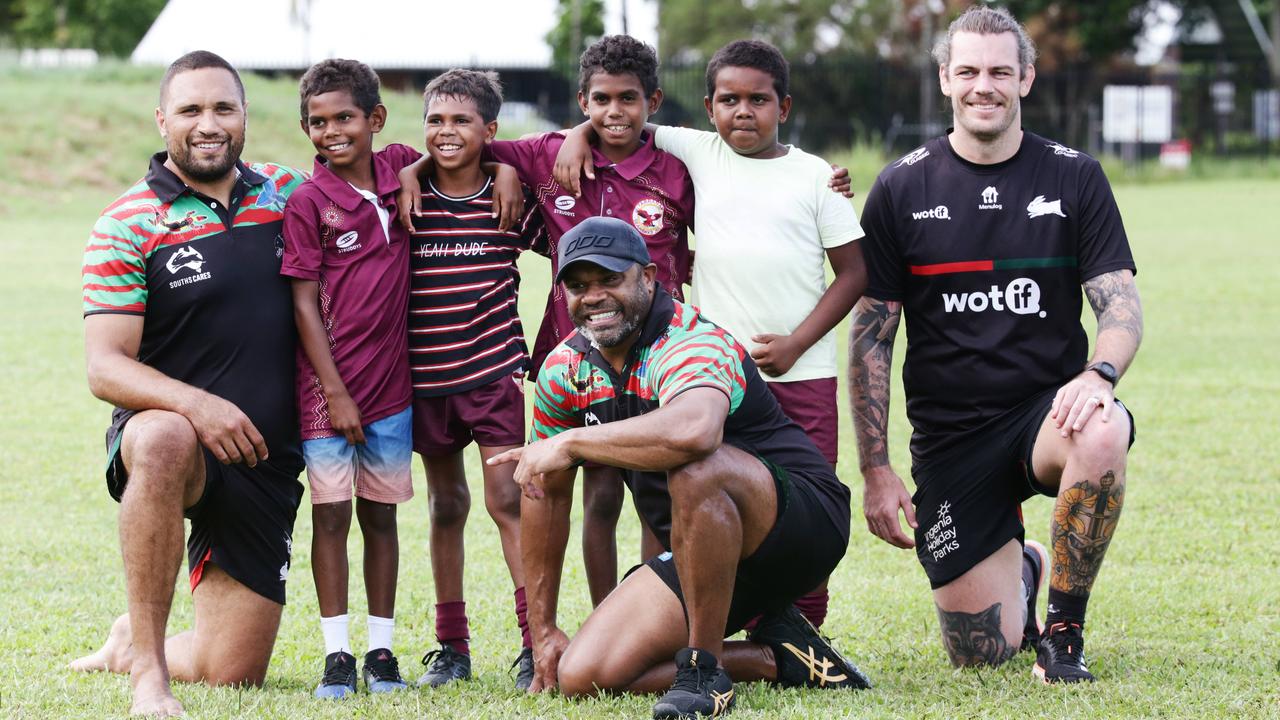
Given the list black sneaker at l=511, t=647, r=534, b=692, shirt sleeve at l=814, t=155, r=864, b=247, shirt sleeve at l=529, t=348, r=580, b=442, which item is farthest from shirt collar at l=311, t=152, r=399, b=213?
black sneaker at l=511, t=647, r=534, b=692

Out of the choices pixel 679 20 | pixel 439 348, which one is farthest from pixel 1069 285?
pixel 679 20

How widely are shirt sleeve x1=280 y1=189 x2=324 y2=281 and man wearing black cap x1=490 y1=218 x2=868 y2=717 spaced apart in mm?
911

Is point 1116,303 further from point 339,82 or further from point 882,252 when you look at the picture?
point 339,82

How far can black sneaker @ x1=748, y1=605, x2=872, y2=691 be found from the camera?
4938 millimetres

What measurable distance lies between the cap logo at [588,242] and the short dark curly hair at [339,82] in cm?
113

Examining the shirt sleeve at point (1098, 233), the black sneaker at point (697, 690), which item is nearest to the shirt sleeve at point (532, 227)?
Answer: the black sneaker at point (697, 690)

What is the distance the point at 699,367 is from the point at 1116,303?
155 centimetres

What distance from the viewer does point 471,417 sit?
5.42 metres

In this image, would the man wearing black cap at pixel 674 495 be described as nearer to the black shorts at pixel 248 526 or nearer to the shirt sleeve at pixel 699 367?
the shirt sleeve at pixel 699 367

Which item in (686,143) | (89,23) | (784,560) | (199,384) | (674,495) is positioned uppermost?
(89,23)

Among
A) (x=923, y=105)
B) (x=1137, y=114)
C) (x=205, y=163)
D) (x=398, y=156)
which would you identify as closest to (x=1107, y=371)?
(x=398, y=156)

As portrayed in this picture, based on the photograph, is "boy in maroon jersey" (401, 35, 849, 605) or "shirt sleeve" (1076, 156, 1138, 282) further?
"boy in maroon jersey" (401, 35, 849, 605)

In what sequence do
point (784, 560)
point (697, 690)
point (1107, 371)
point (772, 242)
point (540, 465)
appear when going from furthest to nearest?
1. point (772, 242)
2. point (1107, 371)
3. point (784, 560)
4. point (540, 465)
5. point (697, 690)

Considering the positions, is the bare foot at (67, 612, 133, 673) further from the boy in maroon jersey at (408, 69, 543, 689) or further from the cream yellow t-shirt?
the cream yellow t-shirt
